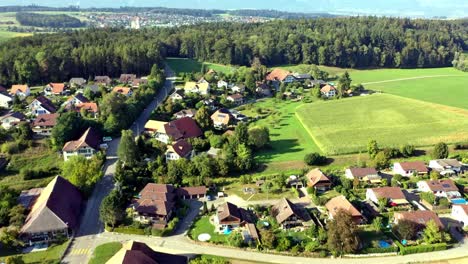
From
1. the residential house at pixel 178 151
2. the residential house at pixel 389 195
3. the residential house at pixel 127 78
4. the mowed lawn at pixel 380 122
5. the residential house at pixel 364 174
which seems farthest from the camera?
the residential house at pixel 127 78

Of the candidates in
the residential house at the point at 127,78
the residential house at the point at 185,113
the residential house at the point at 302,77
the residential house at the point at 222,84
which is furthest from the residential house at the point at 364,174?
the residential house at the point at 127,78

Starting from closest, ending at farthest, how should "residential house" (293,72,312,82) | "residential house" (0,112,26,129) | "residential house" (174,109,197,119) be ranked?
"residential house" (0,112,26,129) < "residential house" (174,109,197,119) < "residential house" (293,72,312,82)

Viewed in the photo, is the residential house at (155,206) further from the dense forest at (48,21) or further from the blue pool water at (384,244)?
the dense forest at (48,21)

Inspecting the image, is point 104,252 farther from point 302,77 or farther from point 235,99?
point 302,77

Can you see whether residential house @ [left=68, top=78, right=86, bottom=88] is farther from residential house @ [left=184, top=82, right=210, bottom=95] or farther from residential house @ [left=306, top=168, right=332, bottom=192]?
residential house @ [left=306, top=168, right=332, bottom=192]

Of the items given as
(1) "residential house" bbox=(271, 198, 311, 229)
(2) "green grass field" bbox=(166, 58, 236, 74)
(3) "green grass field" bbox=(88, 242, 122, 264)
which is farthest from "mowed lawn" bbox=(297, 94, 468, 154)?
(2) "green grass field" bbox=(166, 58, 236, 74)

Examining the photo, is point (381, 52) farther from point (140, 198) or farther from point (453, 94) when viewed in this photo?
point (140, 198)
